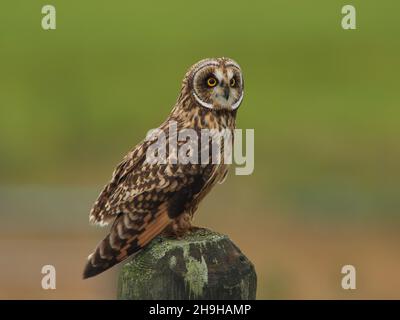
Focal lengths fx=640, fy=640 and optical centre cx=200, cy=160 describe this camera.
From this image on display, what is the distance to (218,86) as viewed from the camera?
3518 millimetres

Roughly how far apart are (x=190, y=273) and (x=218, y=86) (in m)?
1.09

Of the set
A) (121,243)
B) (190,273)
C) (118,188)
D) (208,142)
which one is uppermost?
(208,142)

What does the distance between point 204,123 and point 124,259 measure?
0.90 m

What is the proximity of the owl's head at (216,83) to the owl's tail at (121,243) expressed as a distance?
2.48ft

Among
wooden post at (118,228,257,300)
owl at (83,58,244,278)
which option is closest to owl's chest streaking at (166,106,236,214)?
owl at (83,58,244,278)

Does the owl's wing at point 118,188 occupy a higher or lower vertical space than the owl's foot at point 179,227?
higher

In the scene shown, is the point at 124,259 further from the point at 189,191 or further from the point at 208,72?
the point at 208,72

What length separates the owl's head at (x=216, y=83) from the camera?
348 cm

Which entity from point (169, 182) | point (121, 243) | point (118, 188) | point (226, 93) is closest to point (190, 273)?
point (121, 243)

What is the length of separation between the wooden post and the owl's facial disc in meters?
0.84

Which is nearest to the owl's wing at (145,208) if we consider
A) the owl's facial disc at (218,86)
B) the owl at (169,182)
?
the owl at (169,182)

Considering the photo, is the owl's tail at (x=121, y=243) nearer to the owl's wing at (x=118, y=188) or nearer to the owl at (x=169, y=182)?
the owl at (x=169, y=182)

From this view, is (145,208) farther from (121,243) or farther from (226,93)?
(226,93)
